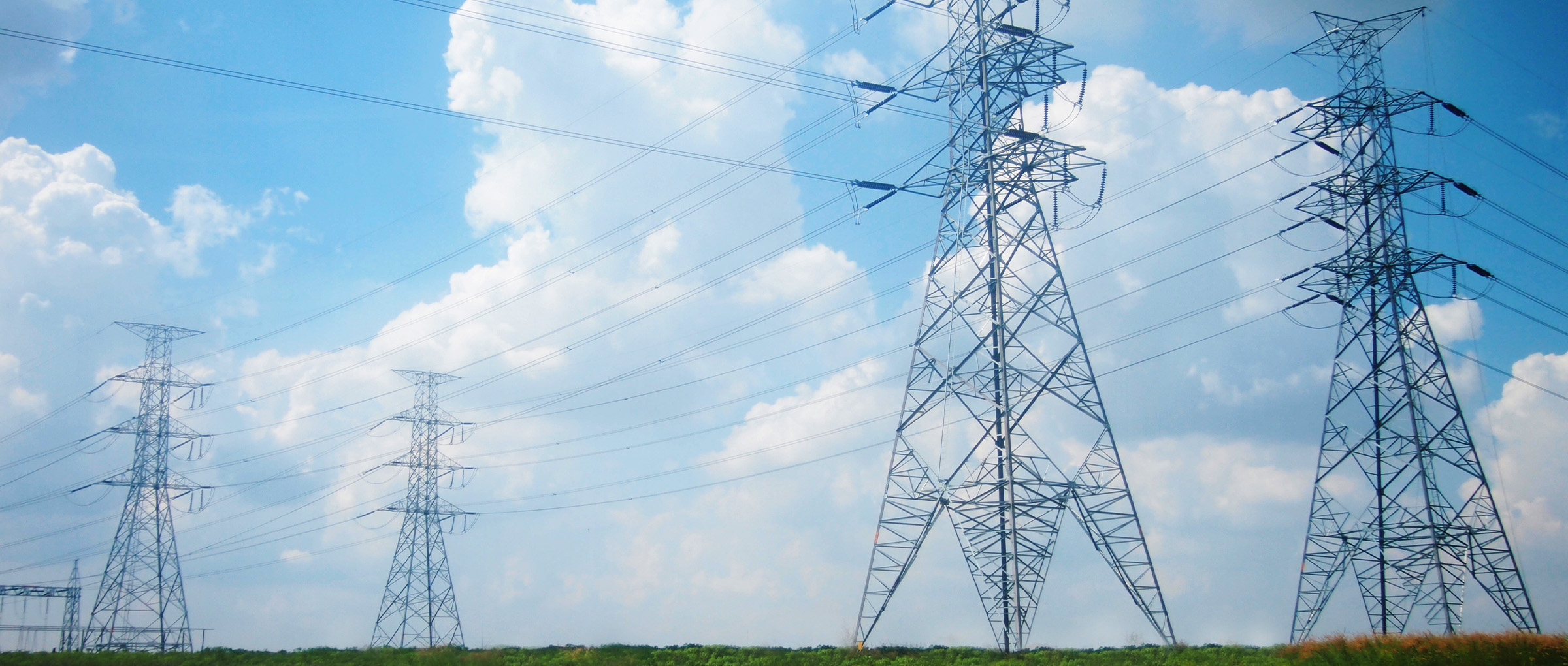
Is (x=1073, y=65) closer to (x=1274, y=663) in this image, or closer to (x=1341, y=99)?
(x=1341, y=99)

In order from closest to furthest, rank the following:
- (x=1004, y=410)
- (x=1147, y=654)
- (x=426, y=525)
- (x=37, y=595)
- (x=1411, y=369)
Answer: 1. (x=1147, y=654)
2. (x=1004, y=410)
3. (x=1411, y=369)
4. (x=426, y=525)
5. (x=37, y=595)

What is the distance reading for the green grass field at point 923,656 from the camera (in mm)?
19312

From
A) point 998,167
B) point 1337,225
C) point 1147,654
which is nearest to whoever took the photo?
point 1147,654

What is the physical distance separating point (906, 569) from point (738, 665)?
7.17m

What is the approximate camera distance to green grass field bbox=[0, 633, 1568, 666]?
63.4 ft

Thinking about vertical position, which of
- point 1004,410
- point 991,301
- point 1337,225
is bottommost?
point 1004,410

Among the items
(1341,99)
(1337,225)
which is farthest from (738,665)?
(1341,99)

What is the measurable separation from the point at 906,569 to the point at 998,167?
11.6 meters

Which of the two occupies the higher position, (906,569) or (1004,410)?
(1004,410)

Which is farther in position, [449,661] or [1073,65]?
[1073,65]

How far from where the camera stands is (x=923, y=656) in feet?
72.9

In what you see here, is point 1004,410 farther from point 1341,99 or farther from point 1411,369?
point 1341,99

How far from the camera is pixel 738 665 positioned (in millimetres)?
21125

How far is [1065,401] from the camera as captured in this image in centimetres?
2675
